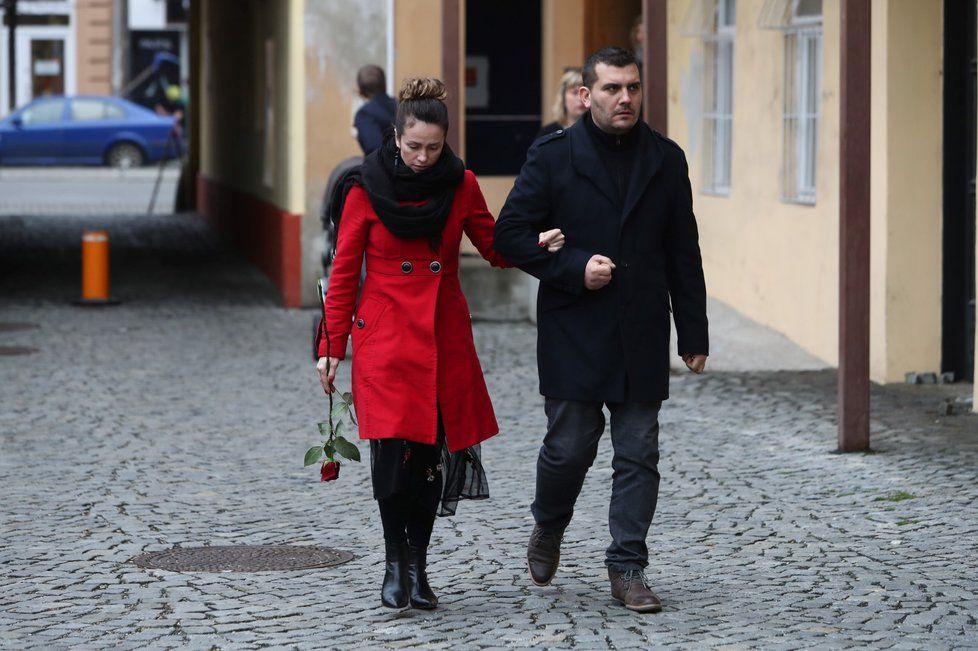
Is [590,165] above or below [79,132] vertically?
below

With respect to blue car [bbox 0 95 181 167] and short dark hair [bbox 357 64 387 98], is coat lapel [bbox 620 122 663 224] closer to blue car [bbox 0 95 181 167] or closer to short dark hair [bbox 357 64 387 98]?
short dark hair [bbox 357 64 387 98]

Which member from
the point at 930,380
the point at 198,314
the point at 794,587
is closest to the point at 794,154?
the point at 930,380

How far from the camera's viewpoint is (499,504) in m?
8.12

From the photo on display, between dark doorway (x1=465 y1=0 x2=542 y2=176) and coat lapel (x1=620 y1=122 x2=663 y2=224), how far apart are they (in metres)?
12.3

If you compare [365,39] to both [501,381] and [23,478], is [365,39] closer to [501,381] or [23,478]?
[501,381]

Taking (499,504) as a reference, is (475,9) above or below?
above

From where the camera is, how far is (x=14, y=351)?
13.5 m

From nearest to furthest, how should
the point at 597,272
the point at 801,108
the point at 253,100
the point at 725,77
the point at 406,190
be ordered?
the point at 597,272 → the point at 406,190 → the point at 801,108 → the point at 725,77 → the point at 253,100

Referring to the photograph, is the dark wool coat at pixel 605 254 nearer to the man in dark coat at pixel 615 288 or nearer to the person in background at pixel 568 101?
the man in dark coat at pixel 615 288

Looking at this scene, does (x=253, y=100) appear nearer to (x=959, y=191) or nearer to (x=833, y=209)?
(x=833, y=209)

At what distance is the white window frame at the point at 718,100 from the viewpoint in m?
15.2

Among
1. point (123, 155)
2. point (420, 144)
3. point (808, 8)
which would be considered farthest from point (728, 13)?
point (123, 155)

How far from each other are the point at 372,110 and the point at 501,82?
19.0 feet

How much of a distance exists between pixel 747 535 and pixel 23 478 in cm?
336
